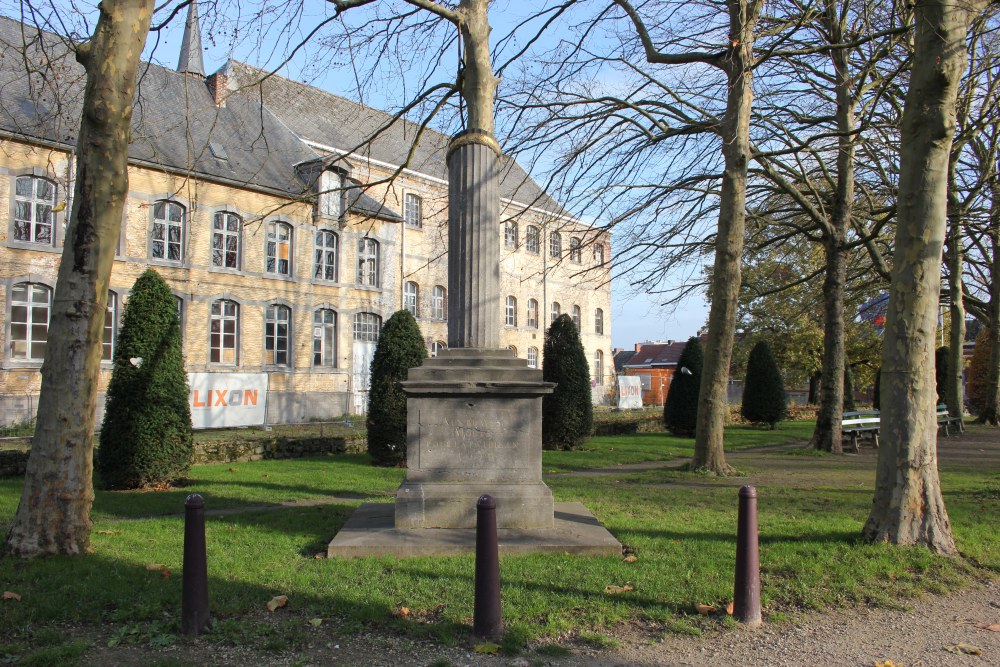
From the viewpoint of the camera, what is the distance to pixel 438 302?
36.5m

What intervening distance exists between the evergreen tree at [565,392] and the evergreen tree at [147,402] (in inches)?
321

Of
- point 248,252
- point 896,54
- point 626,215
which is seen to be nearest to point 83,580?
point 626,215

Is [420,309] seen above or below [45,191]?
below

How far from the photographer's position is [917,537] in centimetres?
588

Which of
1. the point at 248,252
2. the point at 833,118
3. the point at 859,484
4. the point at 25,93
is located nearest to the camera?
the point at 859,484

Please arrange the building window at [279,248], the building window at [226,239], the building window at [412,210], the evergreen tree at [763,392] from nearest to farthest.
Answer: the evergreen tree at [763,392] < the building window at [226,239] < the building window at [279,248] < the building window at [412,210]

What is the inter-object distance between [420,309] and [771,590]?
3101cm

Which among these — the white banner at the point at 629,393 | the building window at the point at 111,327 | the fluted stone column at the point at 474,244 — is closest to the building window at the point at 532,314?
the white banner at the point at 629,393

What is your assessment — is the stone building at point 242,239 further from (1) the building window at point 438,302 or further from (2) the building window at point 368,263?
(1) the building window at point 438,302

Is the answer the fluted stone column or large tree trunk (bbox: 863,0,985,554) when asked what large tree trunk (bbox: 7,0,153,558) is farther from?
large tree trunk (bbox: 863,0,985,554)

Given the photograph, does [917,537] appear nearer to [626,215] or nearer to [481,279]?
[481,279]

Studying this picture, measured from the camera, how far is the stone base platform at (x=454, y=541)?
5.82 m

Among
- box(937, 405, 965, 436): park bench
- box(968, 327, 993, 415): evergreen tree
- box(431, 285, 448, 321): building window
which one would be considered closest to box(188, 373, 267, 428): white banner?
box(937, 405, 965, 436): park bench

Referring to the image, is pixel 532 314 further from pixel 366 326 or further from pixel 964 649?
pixel 964 649
